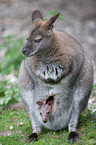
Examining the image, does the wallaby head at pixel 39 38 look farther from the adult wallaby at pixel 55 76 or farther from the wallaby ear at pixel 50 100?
the wallaby ear at pixel 50 100

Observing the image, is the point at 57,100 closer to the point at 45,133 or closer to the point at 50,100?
the point at 50,100

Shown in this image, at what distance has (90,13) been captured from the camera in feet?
42.5

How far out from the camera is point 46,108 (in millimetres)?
4109

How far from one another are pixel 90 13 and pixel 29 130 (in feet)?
31.6

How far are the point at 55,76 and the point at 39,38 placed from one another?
2.18ft

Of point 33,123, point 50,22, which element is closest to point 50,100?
point 33,123

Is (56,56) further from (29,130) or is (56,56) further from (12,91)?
(12,91)

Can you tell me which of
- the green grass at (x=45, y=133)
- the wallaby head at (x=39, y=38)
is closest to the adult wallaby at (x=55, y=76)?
the wallaby head at (x=39, y=38)

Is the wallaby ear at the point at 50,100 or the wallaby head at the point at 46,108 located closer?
the wallaby head at the point at 46,108

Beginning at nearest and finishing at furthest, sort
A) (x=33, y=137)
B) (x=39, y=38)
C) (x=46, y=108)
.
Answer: (x=39, y=38), (x=46, y=108), (x=33, y=137)

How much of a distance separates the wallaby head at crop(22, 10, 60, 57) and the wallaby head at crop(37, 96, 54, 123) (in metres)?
0.83

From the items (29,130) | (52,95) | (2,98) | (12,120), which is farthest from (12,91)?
(52,95)

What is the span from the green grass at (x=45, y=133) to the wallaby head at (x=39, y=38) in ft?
4.63

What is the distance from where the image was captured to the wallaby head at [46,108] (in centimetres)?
407
